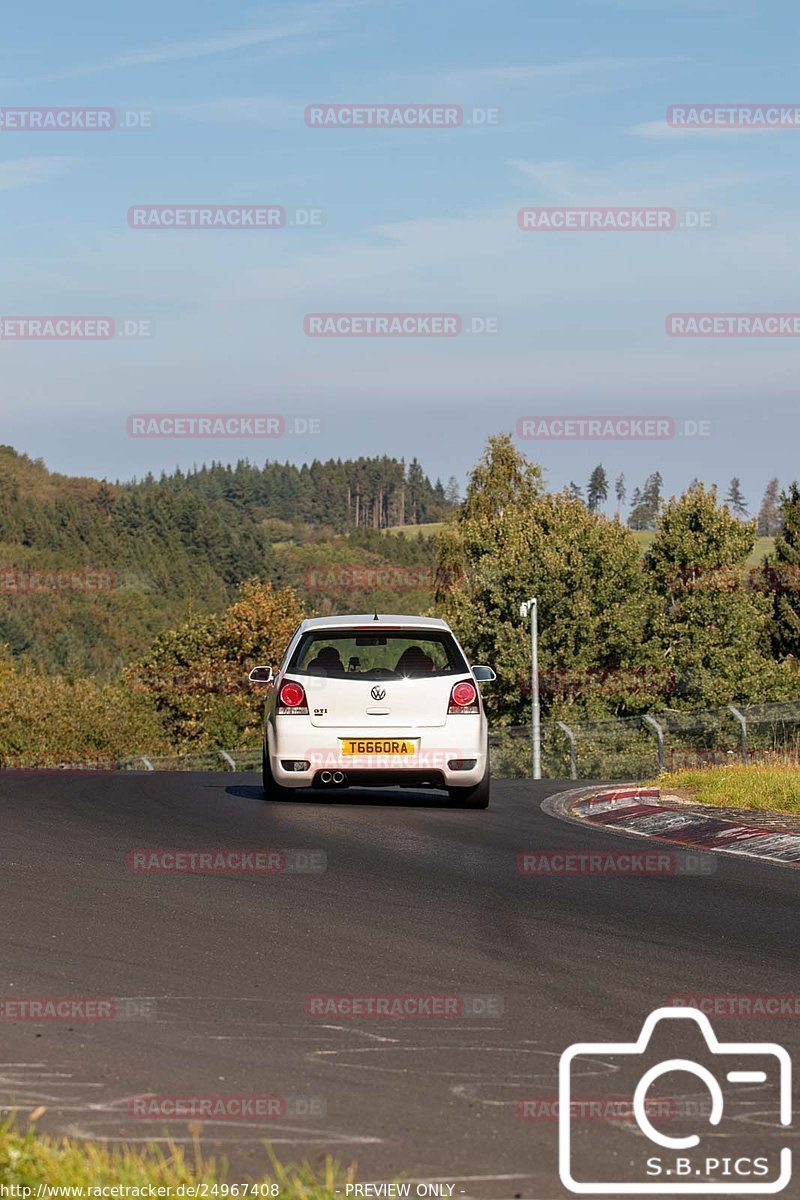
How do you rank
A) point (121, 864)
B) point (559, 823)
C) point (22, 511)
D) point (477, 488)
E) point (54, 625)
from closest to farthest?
point (121, 864) → point (559, 823) → point (477, 488) → point (54, 625) → point (22, 511)

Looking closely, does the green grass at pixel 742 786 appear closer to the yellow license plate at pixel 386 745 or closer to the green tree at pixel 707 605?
the yellow license plate at pixel 386 745

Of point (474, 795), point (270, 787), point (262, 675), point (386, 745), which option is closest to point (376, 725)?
point (386, 745)

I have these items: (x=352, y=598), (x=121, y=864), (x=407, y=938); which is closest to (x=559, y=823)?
Answer: (x=121, y=864)

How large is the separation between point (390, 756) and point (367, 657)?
104 centimetres

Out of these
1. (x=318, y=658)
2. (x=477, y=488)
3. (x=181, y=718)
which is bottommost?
(x=181, y=718)

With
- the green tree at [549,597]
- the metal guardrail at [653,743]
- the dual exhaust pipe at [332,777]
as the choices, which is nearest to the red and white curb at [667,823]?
the dual exhaust pipe at [332,777]

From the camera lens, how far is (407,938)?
8812 millimetres

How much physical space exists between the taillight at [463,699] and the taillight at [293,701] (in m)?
1.51

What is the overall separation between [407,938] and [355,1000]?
5.49 feet

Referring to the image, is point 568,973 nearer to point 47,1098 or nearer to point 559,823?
point 47,1098

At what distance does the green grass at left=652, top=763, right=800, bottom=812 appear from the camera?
633 inches

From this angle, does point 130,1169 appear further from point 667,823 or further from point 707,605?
point 707,605

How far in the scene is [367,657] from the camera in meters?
16.2

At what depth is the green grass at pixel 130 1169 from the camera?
4340 millimetres
